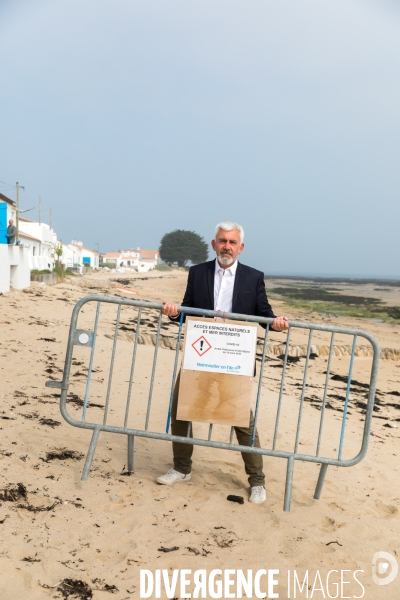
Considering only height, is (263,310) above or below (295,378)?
above

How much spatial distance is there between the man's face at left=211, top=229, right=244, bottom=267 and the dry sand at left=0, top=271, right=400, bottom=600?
1.96 m

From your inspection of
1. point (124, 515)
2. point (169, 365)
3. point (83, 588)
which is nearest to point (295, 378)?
point (169, 365)

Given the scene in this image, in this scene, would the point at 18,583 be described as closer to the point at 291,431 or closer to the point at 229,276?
the point at 229,276

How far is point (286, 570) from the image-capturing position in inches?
129

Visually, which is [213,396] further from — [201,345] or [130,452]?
[130,452]

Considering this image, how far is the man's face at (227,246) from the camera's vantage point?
4.25 meters

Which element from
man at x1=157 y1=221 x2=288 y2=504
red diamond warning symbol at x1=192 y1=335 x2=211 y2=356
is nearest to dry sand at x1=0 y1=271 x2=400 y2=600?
man at x1=157 y1=221 x2=288 y2=504

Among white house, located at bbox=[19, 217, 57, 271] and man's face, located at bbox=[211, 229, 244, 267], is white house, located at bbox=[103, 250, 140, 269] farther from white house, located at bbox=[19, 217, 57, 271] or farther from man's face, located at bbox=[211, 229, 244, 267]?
man's face, located at bbox=[211, 229, 244, 267]

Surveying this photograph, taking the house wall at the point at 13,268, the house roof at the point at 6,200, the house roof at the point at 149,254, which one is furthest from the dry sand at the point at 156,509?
the house roof at the point at 149,254

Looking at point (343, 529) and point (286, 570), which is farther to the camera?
point (343, 529)

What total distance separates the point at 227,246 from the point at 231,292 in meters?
0.40

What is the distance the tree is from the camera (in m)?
158

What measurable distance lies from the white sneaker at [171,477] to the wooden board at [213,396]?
2.08 feet

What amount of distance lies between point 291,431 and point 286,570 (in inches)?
125
